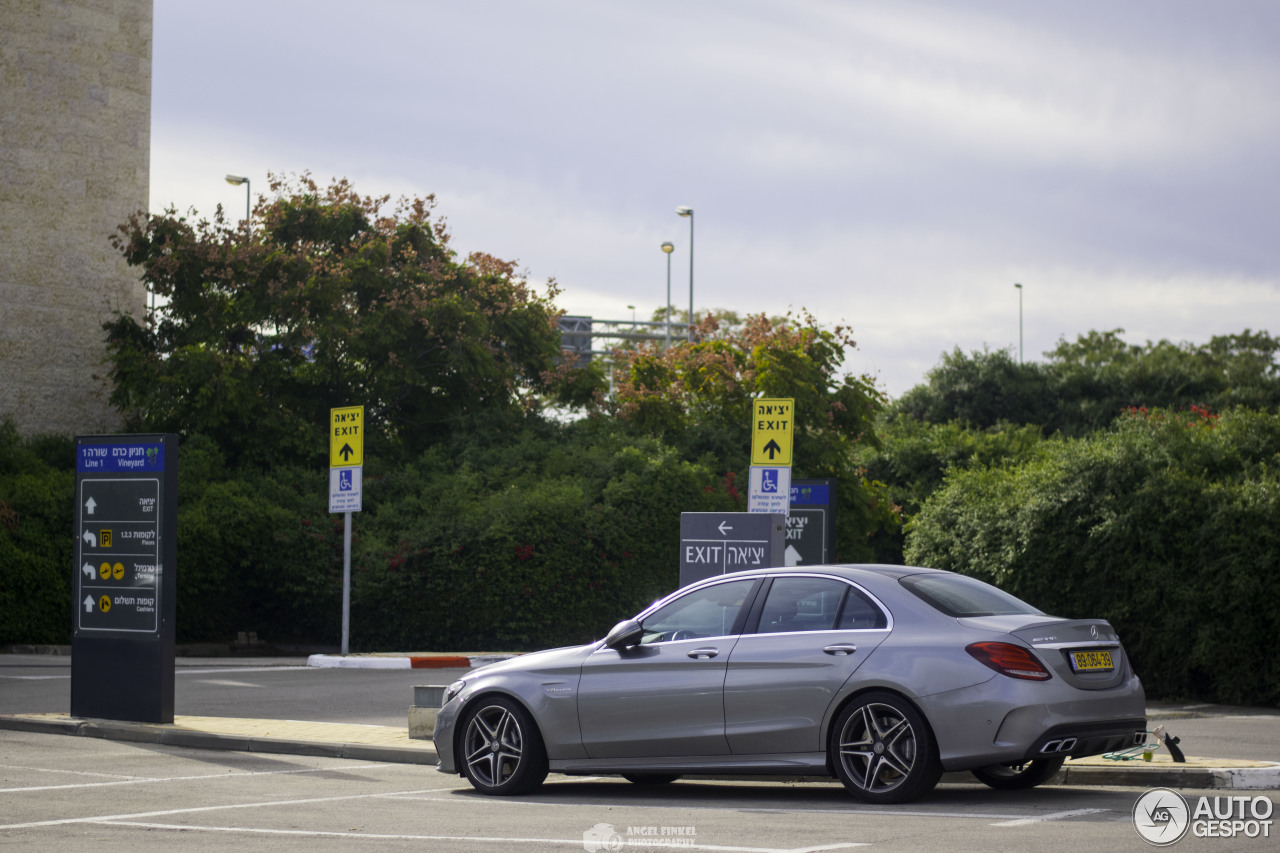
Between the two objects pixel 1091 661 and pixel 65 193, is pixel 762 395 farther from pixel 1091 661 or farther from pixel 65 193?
pixel 1091 661

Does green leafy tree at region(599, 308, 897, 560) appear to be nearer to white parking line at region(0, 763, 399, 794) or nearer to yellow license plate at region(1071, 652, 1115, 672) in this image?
white parking line at region(0, 763, 399, 794)

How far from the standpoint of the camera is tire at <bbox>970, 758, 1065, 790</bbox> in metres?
9.73

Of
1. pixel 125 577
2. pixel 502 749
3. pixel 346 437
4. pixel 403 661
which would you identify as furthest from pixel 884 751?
pixel 346 437

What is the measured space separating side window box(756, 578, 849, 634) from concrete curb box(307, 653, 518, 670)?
480 inches

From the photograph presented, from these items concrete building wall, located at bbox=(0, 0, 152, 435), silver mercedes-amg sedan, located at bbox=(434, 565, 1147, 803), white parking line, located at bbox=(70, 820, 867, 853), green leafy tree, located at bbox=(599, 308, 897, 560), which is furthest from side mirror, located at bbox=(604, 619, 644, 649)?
concrete building wall, located at bbox=(0, 0, 152, 435)

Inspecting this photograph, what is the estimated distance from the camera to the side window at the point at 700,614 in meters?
9.74

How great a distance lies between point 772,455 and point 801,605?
5.93m

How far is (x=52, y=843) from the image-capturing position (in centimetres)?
784

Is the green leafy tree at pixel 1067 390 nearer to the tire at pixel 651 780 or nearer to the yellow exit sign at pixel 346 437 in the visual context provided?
the yellow exit sign at pixel 346 437

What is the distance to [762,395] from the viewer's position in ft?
96.1

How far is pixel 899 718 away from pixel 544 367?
2223 centimetres

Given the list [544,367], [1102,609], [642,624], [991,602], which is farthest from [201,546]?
[991,602]

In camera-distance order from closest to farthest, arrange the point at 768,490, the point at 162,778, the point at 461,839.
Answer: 1. the point at 461,839
2. the point at 162,778
3. the point at 768,490

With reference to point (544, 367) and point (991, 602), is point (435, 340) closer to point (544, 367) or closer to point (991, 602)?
point (544, 367)
